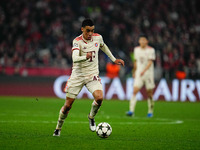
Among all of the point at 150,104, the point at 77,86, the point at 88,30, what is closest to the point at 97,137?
the point at 77,86

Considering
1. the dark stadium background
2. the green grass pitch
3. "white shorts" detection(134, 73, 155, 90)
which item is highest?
the dark stadium background

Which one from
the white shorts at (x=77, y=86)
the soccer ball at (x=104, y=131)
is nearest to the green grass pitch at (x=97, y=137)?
the soccer ball at (x=104, y=131)

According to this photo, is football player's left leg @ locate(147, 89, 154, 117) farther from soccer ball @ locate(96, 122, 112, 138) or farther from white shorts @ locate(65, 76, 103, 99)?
soccer ball @ locate(96, 122, 112, 138)

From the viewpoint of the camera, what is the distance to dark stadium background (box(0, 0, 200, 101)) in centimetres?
2177

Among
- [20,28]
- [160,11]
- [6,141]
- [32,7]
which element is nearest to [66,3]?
[32,7]

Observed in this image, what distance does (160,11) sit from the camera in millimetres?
28594

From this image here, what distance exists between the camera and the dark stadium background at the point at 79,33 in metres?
21.8

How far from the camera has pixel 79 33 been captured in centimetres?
2545

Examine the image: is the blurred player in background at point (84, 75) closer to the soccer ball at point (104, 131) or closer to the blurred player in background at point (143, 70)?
the soccer ball at point (104, 131)

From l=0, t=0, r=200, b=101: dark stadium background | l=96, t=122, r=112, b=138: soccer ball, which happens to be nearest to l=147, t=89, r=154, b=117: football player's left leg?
l=96, t=122, r=112, b=138: soccer ball

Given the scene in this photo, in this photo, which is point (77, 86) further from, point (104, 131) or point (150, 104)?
point (150, 104)

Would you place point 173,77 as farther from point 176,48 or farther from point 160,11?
point 160,11

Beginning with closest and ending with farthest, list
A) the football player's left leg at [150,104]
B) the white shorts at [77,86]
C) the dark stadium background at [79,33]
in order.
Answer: the white shorts at [77,86] < the football player's left leg at [150,104] < the dark stadium background at [79,33]

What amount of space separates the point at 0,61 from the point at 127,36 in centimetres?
793
